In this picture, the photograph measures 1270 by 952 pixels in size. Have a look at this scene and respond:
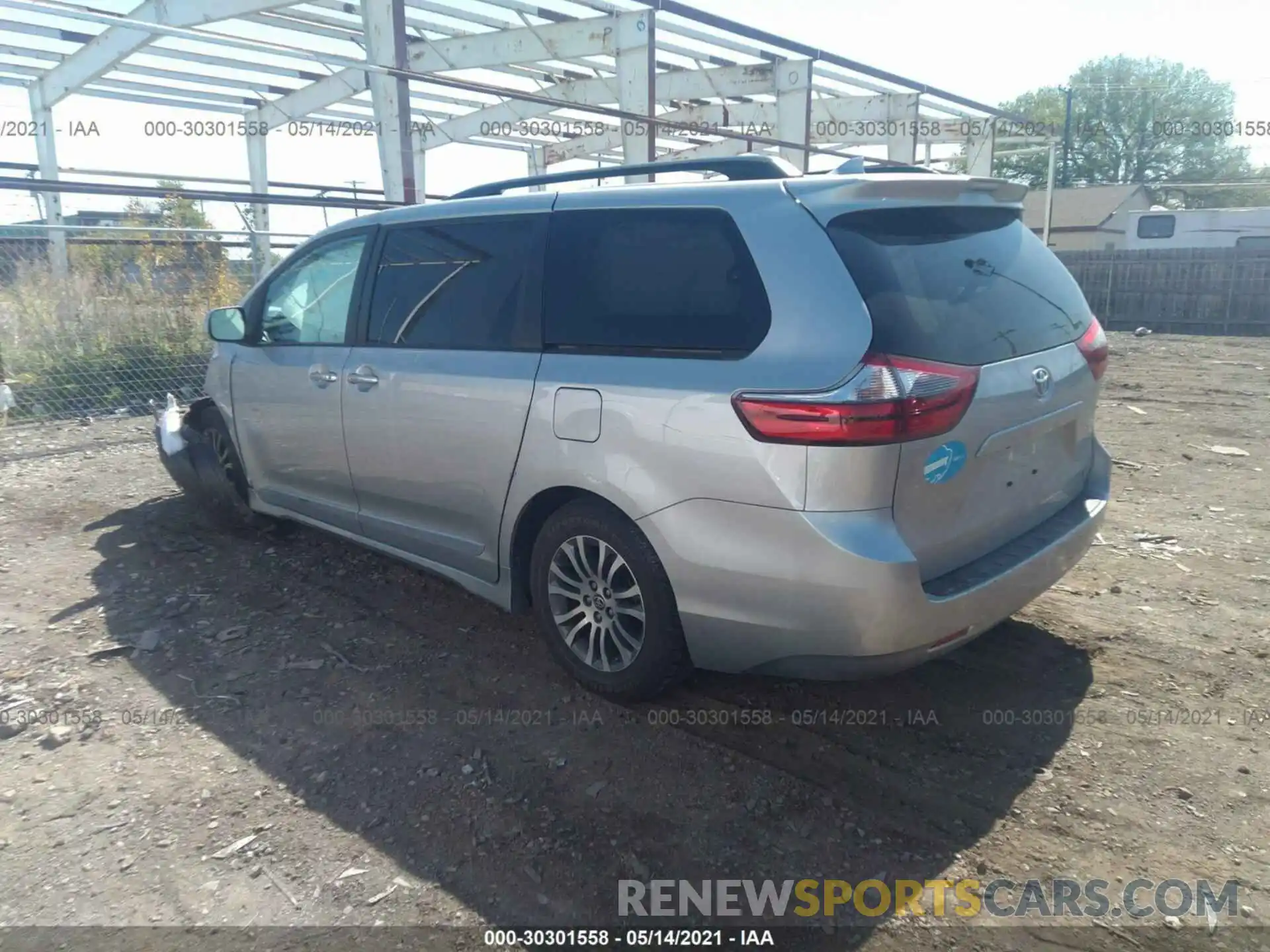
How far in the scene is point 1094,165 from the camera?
175 feet

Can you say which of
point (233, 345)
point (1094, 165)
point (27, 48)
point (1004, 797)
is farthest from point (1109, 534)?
point (1094, 165)

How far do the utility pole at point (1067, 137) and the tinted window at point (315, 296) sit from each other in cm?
3690

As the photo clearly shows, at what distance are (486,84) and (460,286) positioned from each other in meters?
6.92

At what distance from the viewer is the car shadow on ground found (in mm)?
2525

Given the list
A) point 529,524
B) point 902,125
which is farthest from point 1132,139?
point 529,524

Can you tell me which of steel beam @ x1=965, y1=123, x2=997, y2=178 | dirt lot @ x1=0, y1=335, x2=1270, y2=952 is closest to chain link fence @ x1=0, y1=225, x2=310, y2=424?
dirt lot @ x1=0, y1=335, x2=1270, y2=952

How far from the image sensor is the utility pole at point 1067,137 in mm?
34125

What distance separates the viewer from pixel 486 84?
31.7 feet

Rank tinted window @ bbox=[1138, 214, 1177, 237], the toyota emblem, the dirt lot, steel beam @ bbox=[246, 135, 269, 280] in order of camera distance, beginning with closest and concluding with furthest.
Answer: the dirt lot → the toyota emblem → steel beam @ bbox=[246, 135, 269, 280] → tinted window @ bbox=[1138, 214, 1177, 237]

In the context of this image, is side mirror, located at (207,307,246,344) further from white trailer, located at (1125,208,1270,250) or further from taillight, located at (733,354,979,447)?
white trailer, located at (1125,208,1270,250)

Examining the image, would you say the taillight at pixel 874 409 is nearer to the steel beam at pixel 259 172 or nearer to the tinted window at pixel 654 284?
the tinted window at pixel 654 284

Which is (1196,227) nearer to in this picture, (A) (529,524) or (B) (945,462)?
(B) (945,462)

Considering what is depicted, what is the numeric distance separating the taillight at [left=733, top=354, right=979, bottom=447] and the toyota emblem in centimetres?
50
